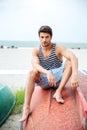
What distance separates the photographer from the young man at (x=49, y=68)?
214 cm

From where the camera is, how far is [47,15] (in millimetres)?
4711

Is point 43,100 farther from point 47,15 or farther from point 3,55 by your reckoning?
point 3,55

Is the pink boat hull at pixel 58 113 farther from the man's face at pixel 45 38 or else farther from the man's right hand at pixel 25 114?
the man's face at pixel 45 38

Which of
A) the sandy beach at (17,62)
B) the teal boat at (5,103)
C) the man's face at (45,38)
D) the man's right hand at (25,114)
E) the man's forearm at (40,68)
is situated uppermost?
the man's face at (45,38)

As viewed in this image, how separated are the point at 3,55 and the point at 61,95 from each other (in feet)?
14.6

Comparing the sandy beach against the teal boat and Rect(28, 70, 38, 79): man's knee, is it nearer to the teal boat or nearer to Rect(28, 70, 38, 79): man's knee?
the teal boat

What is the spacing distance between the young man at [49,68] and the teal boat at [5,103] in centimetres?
66

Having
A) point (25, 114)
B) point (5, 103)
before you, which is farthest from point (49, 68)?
point (5, 103)

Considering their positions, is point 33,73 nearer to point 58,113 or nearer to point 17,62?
point 58,113

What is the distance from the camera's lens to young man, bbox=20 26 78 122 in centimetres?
214

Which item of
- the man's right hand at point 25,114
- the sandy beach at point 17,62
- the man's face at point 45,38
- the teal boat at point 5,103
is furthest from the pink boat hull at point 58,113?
the sandy beach at point 17,62

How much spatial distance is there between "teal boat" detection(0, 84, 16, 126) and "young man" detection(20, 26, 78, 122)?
2.17 feet

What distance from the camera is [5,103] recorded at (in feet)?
9.81

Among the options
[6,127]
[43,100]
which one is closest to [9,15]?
[6,127]
